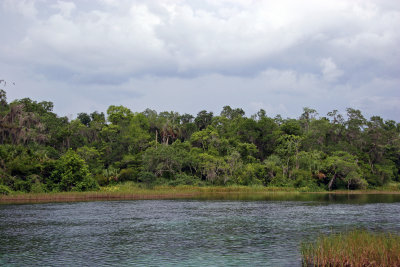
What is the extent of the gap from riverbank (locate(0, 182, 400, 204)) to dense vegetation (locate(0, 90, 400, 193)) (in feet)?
7.62

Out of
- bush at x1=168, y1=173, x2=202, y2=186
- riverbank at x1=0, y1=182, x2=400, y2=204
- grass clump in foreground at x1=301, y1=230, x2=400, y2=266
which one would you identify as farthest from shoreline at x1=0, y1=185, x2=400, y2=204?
grass clump in foreground at x1=301, y1=230, x2=400, y2=266

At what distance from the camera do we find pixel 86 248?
23359 mm

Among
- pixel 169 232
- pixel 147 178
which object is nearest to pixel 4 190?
pixel 147 178

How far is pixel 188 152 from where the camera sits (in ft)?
260

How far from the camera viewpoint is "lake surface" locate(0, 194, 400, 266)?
20.5m

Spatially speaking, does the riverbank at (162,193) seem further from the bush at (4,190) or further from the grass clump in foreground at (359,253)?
the grass clump in foreground at (359,253)

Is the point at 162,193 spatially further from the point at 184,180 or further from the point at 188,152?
the point at 188,152

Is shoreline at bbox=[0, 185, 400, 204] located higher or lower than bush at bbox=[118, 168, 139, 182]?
lower

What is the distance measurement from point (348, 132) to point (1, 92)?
7331 cm

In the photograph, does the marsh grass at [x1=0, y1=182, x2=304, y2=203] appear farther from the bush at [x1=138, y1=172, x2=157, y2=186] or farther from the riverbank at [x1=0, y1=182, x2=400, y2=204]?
the bush at [x1=138, y1=172, x2=157, y2=186]

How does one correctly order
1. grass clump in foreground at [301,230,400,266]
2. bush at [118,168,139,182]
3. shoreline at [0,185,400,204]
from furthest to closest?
bush at [118,168,139,182], shoreline at [0,185,400,204], grass clump in foreground at [301,230,400,266]

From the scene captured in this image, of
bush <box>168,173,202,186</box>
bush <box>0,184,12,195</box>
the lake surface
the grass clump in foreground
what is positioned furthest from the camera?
bush <box>168,173,202,186</box>

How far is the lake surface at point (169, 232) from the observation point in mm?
20480

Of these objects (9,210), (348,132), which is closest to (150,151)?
(9,210)
